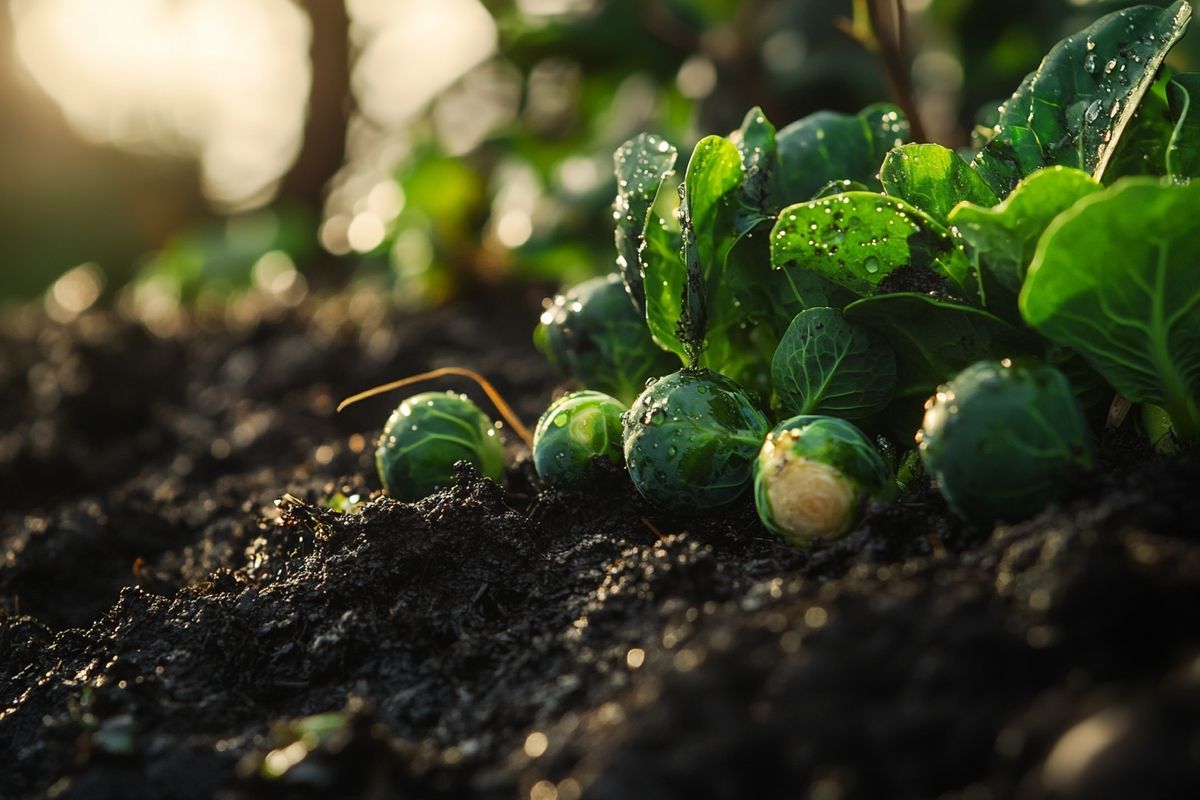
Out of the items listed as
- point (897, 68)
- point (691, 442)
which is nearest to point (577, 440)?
point (691, 442)

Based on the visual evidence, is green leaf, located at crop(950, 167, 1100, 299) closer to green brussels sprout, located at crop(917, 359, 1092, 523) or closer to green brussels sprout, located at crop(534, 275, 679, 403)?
green brussels sprout, located at crop(917, 359, 1092, 523)

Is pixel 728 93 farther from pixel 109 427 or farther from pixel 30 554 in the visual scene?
pixel 30 554

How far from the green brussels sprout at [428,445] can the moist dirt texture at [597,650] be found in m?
0.16

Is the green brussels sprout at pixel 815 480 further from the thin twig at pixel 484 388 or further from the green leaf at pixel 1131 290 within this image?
the thin twig at pixel 484 388

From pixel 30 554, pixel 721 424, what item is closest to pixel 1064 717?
pixel 721 424

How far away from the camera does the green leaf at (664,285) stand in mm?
2164

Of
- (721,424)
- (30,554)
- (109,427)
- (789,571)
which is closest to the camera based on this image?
(789,571)

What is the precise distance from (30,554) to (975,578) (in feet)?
8.58

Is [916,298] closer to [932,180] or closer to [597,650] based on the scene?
[932,180]

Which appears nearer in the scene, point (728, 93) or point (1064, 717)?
point (1064, 717)

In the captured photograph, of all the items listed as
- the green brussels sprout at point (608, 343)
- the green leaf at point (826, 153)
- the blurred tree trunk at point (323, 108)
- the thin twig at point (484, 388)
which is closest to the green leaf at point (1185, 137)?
the green leaf at point (826, 153)

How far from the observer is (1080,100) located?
2.07 m

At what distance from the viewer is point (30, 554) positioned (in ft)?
9.53

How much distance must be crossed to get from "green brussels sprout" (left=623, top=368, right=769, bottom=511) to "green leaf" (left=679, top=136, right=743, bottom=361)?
14 cm
